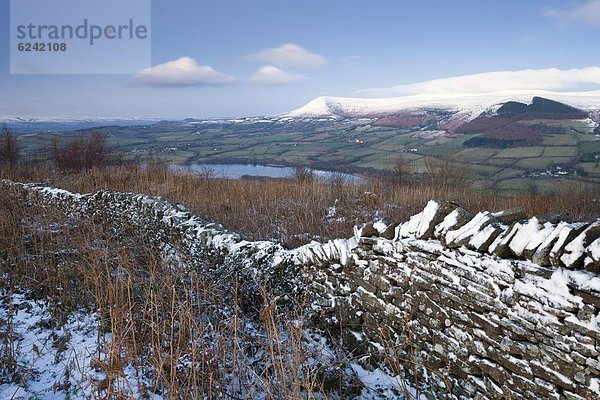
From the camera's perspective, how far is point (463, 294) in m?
2.74

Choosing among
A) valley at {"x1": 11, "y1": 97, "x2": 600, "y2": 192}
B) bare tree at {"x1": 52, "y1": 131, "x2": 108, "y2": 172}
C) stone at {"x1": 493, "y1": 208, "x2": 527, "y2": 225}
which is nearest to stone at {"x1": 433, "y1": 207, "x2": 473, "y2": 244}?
stone at {"x1": 493, "y1": 208, "x2": 527, "y2": 225}

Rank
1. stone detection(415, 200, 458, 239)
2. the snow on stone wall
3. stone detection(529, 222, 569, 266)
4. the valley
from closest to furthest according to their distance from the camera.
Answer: the snow on stone wall
stone detection(529, 222, 569, 266)
stone detection(415, 200, 458, 239)
the valley

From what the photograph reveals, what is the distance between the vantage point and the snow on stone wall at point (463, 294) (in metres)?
2.10

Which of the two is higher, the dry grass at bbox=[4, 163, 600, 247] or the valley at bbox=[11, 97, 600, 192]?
the valley at bbox=[11, 97, 600, 192]

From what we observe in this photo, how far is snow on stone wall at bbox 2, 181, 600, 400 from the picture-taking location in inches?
82.5

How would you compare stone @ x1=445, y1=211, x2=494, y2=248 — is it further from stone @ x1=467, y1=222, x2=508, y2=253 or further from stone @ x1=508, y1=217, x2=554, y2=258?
stone @ x1=508, y1=217, x2=554, y2=258

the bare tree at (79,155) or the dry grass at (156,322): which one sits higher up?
the bare tree at (79,155)

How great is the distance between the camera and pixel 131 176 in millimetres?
12023

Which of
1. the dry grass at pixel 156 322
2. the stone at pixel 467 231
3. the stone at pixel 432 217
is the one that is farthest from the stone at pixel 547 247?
the dry grass at pixel 156 322

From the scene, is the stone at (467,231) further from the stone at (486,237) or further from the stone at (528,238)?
the stone at (528,238)

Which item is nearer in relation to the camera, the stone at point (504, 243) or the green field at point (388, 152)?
the stone at point (504, 243)

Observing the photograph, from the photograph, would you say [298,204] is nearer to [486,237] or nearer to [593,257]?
[486,237]

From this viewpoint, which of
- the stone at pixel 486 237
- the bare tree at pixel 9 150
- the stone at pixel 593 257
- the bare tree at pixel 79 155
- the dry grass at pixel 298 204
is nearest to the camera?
the stone at pixel 593 257

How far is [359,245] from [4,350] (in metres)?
3.26
